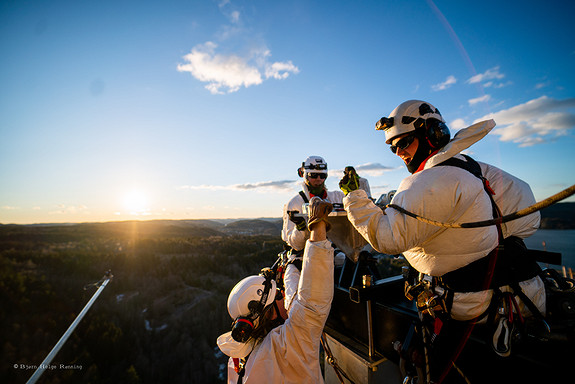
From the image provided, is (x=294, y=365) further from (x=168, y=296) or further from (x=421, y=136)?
(x=168, y=296)

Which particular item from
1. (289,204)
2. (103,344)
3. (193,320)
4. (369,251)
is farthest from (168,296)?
(369,251)

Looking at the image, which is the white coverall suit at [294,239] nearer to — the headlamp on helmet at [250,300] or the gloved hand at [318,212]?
the headlamp on helmet at [250,300]

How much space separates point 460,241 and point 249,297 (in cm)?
235

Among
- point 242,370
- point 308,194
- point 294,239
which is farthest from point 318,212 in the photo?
point 308,194

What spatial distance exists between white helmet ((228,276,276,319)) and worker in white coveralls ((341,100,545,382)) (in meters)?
1.72

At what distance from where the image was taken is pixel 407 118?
2.40m

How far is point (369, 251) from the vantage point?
3.80 meters

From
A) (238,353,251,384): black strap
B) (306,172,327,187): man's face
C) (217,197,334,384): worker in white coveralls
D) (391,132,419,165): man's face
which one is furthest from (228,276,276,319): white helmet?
(306,172,327,187): man's face

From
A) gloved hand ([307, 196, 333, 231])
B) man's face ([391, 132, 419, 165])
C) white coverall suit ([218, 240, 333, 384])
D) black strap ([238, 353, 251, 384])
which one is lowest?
black strap ([238, 353, 251, 384])

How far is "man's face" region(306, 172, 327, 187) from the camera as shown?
5889 mm

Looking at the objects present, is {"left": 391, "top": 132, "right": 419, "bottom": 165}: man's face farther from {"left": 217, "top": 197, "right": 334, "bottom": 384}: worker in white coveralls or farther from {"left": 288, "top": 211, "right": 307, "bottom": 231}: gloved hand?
{"left": 288, "top": 211, "right": 307, "bottom": 231}: gloved hand

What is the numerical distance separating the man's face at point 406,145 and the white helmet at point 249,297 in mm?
2279

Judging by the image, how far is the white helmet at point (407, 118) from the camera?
2.34 metres

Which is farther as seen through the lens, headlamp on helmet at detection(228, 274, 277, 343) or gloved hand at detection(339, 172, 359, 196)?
headlamp on helmet at detection(228, 274, 277, 343)
